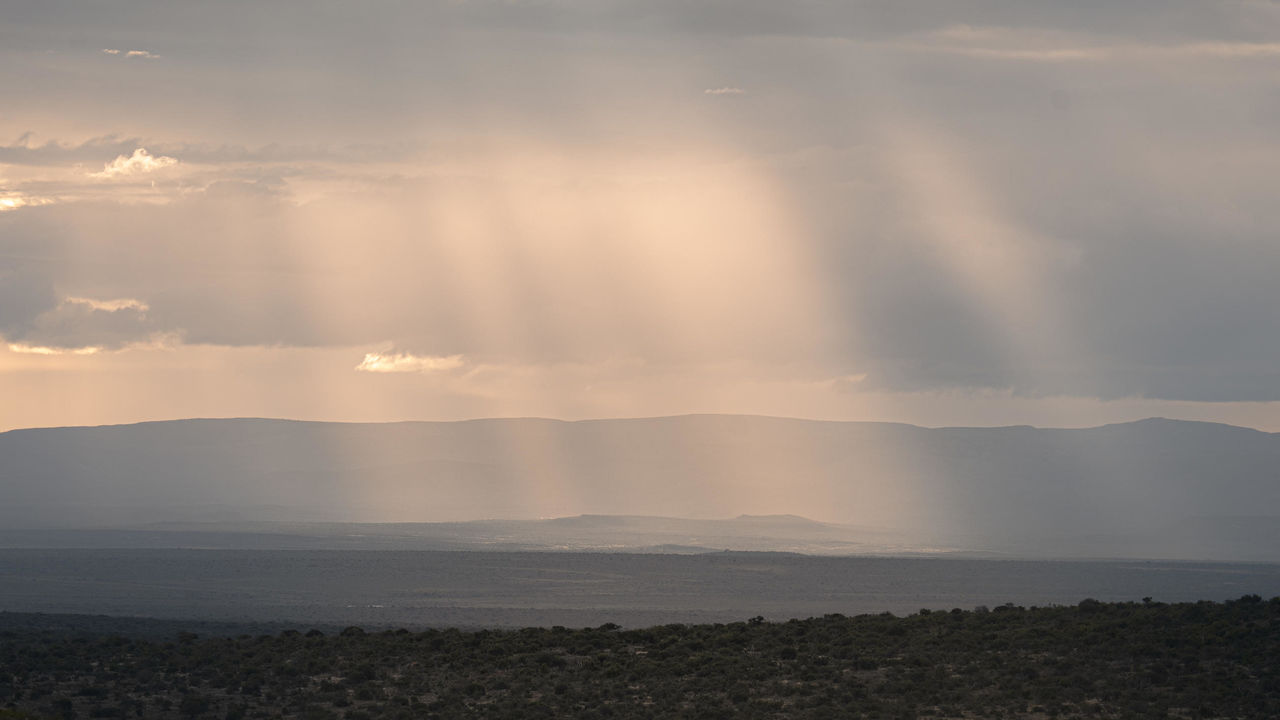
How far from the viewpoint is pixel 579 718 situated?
109ft

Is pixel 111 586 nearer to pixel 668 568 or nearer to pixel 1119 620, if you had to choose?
pixel 668 568

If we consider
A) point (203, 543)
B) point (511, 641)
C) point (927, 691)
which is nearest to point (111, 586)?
point (511, 641)

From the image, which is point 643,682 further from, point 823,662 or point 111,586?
point 111,586

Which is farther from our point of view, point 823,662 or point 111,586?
point 111,586

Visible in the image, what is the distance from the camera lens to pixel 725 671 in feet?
126

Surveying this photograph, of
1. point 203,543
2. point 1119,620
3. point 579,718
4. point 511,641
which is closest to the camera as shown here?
point 579,718

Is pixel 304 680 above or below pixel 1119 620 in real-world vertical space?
below

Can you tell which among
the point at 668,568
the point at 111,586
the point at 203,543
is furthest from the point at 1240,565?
the point at 203,543

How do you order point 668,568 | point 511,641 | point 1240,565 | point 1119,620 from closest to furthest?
point 1119,620 → point 511,641 → point 668,568 → point 1240,565

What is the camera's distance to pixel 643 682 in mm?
37844

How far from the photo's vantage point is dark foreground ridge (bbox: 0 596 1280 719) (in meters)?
34.0

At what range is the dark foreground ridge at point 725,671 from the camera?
111ft

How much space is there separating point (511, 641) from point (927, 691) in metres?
14.8

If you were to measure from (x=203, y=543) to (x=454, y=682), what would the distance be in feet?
535
